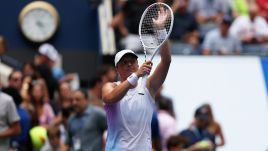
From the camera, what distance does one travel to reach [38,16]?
19.6m

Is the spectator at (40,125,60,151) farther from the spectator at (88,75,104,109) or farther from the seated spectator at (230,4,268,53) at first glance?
the seated spectator at (230,4,268,53)

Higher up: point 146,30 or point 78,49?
point 146,30

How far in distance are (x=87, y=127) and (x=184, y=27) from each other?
5.67 meters

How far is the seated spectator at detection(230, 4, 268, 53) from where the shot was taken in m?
18.2

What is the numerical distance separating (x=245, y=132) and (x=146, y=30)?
6.30 m

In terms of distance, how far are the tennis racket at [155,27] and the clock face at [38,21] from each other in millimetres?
10030

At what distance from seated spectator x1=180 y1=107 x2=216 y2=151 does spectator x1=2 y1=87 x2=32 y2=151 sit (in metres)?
1.94

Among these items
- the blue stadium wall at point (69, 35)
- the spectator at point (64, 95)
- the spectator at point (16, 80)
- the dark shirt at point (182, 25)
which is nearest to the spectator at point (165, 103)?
the spectator at point (64, 95)

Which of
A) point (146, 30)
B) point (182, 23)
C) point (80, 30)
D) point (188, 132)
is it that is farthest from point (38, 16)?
point (146, 30)

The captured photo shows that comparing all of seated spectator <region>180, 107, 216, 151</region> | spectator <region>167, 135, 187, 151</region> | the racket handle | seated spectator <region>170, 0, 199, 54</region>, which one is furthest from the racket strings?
seated spectator <region>170, 0, 199, 54</region>

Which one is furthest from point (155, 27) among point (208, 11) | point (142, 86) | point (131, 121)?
point (208, 11)

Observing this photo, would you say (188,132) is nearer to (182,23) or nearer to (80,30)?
(182,23)

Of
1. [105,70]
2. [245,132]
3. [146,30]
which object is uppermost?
[146,30]

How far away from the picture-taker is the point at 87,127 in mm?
13078
